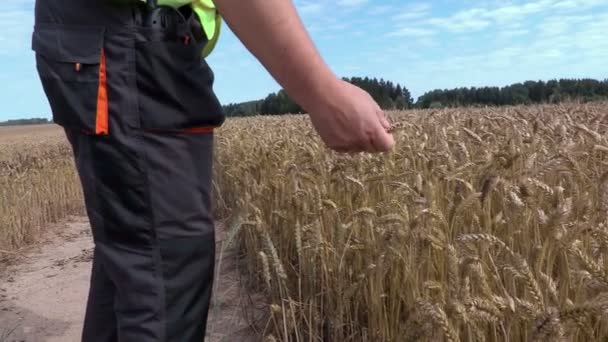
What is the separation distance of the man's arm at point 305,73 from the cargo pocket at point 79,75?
1.15ft

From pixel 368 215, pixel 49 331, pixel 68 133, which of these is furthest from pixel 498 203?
pixel 49 331

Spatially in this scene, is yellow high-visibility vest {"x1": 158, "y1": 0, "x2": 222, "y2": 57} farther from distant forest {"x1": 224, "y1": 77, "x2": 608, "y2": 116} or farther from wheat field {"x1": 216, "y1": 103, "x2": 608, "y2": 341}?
distant forest {"x1": 224, "y1": 77, "x2": 608, "y2": 116}

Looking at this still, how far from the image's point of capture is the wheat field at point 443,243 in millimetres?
1264

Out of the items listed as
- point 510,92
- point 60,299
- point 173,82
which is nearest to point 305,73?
point 173,82

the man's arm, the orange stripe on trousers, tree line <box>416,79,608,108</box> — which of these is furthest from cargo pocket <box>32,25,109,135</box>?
tree line <box>416,79,608,108</box>

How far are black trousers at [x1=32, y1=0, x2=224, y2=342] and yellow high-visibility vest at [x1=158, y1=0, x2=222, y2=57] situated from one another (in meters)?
0.04

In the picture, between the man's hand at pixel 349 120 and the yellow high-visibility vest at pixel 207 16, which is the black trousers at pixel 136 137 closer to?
the yellow high-visibility vest at pixel 207 16

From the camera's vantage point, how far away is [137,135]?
52.7 inches

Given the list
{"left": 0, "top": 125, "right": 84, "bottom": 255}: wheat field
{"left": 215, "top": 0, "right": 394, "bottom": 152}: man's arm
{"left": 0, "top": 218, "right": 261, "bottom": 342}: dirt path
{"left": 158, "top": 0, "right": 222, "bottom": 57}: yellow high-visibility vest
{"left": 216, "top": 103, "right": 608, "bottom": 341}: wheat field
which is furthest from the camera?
{"left": 0, "top": 125, "right": 84, "bottom": 255}: wheat field

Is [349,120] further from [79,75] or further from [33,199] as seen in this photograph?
[33,199]

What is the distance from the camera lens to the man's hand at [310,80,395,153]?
1069 mm

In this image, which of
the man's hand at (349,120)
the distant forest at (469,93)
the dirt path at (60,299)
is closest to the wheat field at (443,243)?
the dirt path at (60,299)

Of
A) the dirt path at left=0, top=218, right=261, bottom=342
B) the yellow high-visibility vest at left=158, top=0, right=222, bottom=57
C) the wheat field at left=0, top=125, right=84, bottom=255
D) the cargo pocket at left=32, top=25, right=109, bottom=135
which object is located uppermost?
the yellow high-visibility vest at left=158, top=0, right=222, bottom=57

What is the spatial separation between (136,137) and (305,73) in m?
0.44
